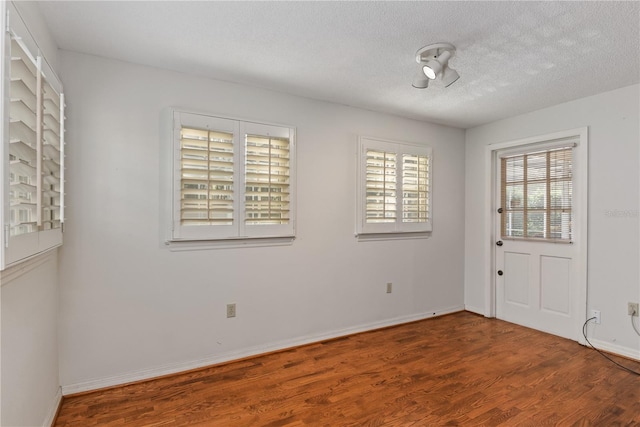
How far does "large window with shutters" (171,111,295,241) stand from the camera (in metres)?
2.70

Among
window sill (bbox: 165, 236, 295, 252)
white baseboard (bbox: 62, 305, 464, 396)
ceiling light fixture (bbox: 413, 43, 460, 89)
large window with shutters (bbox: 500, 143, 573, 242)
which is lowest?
white baseboard (bbox: 62, 305, 464, 396)

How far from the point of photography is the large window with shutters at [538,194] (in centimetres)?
357

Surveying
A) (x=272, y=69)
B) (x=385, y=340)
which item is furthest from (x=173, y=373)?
(x=272, y=69)

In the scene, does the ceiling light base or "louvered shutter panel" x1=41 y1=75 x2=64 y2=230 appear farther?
the ceiling light base

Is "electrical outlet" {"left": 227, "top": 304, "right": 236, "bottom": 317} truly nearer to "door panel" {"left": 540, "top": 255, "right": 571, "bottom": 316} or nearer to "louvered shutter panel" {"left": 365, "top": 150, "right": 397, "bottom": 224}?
"louvered shutter panel" {"left": 365, "top": 150, "right": 397, "bottom": 224}

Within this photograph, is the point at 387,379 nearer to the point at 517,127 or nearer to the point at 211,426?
the point at 211,426

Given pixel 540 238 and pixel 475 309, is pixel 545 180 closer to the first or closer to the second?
pixel 540 238

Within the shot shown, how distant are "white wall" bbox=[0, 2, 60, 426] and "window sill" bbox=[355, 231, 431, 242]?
259 cm

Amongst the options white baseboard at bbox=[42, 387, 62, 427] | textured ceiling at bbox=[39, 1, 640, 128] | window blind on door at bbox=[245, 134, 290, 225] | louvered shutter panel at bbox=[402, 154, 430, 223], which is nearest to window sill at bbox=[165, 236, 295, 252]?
window blind on door at bbox=[245, 134, 290, 225]

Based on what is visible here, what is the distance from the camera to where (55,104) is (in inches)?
76.8

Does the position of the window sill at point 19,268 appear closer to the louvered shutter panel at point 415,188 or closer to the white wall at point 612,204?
the louvered shutter panel at point 415,188

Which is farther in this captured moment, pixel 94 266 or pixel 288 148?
pixel 288 148

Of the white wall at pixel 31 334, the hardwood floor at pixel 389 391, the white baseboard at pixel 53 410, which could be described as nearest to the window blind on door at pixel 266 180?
the hardwood floor at pixel 389 391

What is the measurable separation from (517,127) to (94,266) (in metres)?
4.32
